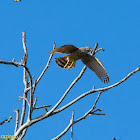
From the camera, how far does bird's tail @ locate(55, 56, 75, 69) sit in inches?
304

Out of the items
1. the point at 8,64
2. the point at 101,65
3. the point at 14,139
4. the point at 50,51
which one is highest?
the point at 101,65

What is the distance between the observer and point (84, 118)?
16.6ft

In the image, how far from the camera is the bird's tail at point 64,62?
773 centimetres

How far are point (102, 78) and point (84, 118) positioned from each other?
2.74 meters

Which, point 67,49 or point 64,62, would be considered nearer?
point 67,49

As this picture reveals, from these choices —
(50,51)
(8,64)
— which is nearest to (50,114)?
(8,64)

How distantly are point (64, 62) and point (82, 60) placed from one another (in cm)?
44

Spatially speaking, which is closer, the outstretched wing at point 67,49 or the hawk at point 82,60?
the outstretched wing at point 67,49

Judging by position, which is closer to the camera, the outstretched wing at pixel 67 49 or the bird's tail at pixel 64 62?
the outstretched wing at pixel 67 49

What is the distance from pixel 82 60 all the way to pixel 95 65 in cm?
39

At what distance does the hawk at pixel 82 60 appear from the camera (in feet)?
25.4

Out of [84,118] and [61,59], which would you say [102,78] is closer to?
[61,59]

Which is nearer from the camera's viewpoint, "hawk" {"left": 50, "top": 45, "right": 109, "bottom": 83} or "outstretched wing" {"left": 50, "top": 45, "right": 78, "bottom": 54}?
"outstretched wing" {"left": 50, "top": 45, "right": 78, "bottom": 54}

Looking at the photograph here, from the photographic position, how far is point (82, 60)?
788 cm
